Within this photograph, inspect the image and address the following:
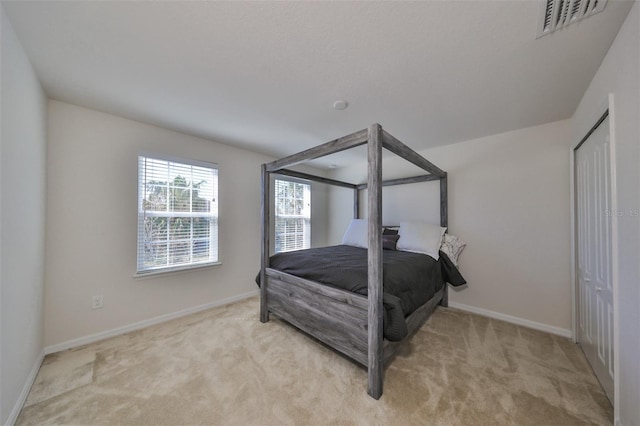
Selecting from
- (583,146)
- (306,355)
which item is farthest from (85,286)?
(583,146)

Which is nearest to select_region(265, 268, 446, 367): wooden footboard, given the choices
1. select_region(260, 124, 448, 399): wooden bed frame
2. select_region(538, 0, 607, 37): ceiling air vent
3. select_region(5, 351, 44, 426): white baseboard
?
select_region(260, 124, 448, 399): wooden bed frame

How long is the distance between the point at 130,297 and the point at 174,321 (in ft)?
1.77

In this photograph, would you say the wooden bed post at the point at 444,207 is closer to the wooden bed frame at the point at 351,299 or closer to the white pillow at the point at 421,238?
the white pillow at the point at 421,238

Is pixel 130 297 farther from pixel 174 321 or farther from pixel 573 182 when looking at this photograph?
pixel 573 182

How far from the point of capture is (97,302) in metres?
2.28

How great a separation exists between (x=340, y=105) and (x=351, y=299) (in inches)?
68.5

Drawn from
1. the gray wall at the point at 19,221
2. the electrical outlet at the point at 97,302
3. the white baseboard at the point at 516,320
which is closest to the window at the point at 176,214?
the electrical outlet at the point at 97,302

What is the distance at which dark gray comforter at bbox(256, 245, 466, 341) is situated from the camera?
5.46 feet

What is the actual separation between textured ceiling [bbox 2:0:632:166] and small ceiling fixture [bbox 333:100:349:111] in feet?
0.19

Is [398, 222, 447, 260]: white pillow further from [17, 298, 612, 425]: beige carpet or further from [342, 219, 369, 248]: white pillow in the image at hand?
[17, 298, 612, 425]: beige carpet

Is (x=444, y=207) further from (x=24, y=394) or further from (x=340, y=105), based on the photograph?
(x=24, y=394)

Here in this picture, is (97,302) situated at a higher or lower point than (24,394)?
higher

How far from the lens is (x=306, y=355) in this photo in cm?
201

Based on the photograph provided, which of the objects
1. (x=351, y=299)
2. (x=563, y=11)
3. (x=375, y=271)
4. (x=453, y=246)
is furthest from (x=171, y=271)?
(x=563, y=11)
